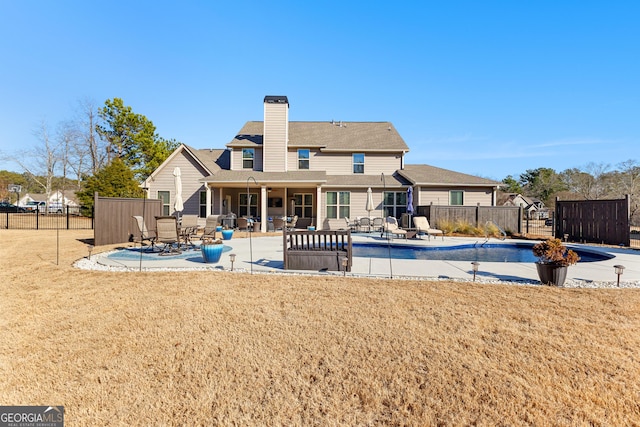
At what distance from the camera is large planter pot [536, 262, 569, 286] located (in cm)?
580

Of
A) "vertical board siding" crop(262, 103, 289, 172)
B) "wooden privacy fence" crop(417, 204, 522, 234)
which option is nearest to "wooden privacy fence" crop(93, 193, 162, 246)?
"vertical board siding" crop(262, 103, 289, 172)

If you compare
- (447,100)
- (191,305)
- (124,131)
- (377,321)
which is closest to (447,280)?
(377,321)

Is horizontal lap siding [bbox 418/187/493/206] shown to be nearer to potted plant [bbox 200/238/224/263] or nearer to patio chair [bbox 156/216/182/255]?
potted plant [bbox 200/238/224/263]

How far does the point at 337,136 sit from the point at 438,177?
7.86 metres

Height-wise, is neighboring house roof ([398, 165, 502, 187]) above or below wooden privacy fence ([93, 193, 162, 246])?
above

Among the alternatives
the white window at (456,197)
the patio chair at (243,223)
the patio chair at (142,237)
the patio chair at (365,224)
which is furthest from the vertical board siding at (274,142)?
the white window at (456,197)

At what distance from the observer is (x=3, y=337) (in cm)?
359

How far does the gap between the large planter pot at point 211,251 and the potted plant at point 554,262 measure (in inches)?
303

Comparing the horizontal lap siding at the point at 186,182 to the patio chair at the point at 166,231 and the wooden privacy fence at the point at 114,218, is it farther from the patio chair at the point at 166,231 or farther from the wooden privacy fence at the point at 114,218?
the patio chair at the point at 166,231

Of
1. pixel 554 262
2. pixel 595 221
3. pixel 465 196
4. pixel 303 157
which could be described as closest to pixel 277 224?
pixel 303 157

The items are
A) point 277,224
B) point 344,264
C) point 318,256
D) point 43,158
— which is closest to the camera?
point 344,264

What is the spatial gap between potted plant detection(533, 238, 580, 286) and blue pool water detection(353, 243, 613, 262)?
11.5 ft

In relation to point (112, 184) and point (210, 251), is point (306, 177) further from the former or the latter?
point (112, 184)

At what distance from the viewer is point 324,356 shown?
10.2 ft
